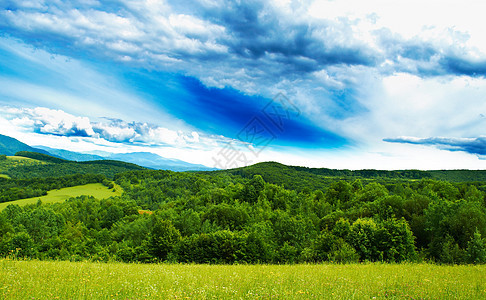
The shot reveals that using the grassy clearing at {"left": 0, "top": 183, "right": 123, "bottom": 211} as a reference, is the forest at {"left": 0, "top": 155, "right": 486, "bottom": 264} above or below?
above

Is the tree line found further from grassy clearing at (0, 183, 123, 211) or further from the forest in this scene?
grassy clearing at (0, 183, 123, 211)

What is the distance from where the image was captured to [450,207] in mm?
45969

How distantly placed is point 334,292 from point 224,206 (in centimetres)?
7840

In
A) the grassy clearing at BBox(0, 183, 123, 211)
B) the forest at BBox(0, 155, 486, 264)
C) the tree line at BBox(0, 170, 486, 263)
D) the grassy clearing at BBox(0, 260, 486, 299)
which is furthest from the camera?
the grassy clearing at BBox(0, 183, 123, 211)

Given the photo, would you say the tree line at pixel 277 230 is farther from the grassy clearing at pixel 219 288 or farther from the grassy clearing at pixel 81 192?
the grassy clearing at pixel 81 192

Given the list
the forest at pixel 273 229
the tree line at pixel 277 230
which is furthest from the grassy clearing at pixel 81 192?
the tree line at pixel 277 230

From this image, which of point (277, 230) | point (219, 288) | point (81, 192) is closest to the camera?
point (219, 288)

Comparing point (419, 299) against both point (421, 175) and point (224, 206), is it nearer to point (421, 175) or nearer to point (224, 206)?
point (224, 206)

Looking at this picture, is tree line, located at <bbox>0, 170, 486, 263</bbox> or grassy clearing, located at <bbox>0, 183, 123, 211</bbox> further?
grassy clearing, located at <bbox>0, 183, 123, 211</bbox>

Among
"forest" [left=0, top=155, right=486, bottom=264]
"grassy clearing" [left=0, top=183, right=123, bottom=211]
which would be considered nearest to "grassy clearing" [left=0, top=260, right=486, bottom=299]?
"forest" [left=0, top=155, right=486, bottom=264]

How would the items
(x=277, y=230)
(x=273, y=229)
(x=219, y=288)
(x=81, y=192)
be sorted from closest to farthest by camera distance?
(x=219, y=288) → (x=277, y=230) → (x=273, y=229) → (x=81, y=192)

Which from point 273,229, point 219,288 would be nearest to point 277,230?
point 273,229

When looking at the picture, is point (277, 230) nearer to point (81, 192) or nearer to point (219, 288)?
point (219, 288)

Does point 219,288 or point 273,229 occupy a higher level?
point 219,288
